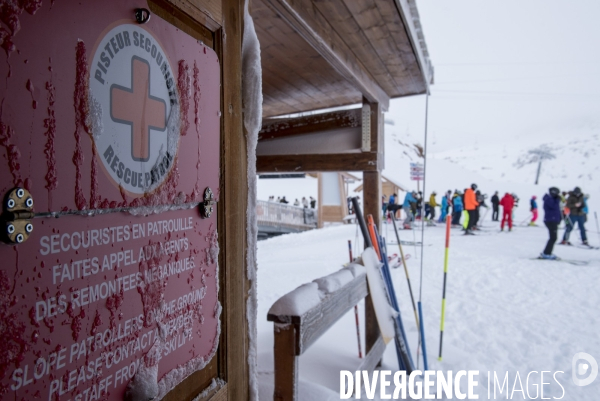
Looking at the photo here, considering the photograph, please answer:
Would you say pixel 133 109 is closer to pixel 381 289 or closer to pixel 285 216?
pixel 381 289

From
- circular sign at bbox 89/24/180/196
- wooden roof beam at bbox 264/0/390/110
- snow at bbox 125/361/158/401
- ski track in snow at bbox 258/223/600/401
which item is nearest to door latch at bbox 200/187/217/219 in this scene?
circular sign at bbox 89/24/180/196

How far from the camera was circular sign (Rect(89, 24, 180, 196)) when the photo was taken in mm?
855

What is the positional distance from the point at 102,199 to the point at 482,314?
5798mm

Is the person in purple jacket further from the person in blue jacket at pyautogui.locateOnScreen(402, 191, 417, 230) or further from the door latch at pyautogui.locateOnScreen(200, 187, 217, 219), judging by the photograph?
the door latch at pyautogui.locateOnScreen(200, 187, 217, 219)

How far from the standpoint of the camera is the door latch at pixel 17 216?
0.66 m

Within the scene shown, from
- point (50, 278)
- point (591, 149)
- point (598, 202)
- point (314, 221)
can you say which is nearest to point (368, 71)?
point (50, 278)

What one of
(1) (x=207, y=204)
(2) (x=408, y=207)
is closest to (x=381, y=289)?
(1) (x=207, y=204)

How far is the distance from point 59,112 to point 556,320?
623 cm

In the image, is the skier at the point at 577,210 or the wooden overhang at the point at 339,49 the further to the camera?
the skier at the point at 577,210

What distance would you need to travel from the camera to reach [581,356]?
4105 millimetres

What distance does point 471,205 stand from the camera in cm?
1479

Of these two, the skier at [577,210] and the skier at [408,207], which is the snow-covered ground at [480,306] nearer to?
the skier at [577,210]

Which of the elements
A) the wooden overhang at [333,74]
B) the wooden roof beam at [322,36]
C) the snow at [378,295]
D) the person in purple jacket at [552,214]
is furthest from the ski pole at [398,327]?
the person in purple jacket at [552,214]

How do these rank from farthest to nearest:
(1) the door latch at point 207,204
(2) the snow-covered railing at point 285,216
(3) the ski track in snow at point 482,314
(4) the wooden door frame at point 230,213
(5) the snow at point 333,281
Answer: (2) the snow-covered railing at point 285,216
(3) the ski track in snow at point 482,314
(5) the snow at point 333,281
(4) the wooden door frame at point 230,213
(1) the door latch at point 207,204
